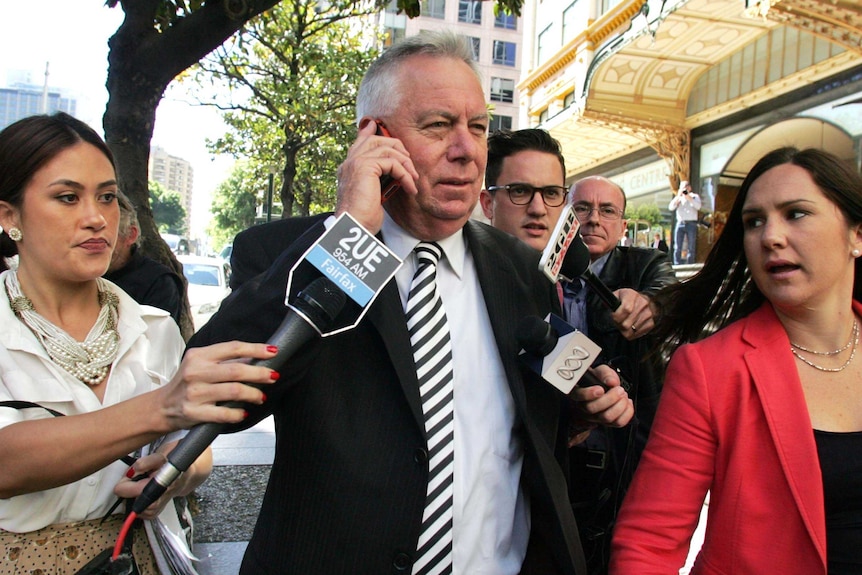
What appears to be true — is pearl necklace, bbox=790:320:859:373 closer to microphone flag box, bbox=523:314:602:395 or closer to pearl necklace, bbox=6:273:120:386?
microphone flag box, bbox=523:314:602:395

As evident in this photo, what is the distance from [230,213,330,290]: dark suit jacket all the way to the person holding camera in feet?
38.2

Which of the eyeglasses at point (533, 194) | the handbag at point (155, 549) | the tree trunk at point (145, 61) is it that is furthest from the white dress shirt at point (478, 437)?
the tree trunk at point (145, 61)

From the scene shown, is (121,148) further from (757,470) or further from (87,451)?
(757,470)

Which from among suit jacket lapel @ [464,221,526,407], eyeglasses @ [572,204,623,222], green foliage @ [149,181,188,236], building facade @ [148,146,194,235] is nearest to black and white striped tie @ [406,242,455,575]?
suit jacket lapel @ [464,221,526,407]

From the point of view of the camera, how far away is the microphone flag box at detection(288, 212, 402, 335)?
1280 mm

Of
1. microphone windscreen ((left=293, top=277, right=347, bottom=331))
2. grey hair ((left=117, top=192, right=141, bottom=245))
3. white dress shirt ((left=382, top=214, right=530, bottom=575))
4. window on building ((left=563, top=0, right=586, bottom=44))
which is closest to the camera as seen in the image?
microphone windscreen ((left=293, top=277, right=347, bottom=331))

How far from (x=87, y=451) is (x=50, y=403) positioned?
1.49 ft

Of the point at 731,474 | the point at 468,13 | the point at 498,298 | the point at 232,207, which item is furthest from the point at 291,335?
the point at 232,207

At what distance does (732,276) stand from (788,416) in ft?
2.01

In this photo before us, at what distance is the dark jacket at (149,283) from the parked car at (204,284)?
32.7ft

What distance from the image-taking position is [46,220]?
1964mm

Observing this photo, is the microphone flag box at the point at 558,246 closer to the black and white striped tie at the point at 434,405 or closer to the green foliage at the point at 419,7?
the black and white striped tie at the point at 434,405

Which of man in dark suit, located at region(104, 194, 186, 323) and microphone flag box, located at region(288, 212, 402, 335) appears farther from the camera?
man in dark suit, located at region(104, 194, 186, 323)

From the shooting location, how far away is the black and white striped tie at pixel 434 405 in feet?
5.46
